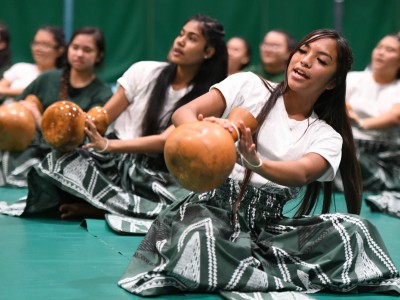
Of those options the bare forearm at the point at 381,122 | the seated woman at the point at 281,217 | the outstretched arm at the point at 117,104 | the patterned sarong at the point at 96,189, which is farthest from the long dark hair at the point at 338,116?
the bare forearm at the point at 381,122

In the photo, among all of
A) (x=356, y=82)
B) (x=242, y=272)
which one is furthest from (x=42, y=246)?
(x=356, y=82)

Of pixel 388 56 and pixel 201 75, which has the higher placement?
pixel 201 75

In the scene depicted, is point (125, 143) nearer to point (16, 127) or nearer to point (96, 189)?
point (96, 189)

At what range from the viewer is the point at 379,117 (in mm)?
5723

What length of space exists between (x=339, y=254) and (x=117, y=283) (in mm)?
758

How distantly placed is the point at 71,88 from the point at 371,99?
2296 millimetres

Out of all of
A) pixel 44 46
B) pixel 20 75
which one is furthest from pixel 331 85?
pixel 20 75

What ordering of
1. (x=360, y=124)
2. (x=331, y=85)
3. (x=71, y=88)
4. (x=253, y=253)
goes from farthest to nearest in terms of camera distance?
(x=360, y=124) → (x=71, y=88) → (x=331, y=85) → (x=253, y=253)

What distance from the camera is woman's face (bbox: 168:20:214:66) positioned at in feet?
13.4

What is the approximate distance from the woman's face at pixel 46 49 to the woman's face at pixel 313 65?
3444 millimetres

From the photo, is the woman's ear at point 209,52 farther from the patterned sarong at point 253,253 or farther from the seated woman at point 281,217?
the patterned sarong at point 253,253

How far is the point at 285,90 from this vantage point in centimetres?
294

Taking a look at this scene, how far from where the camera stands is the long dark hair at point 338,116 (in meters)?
2.88

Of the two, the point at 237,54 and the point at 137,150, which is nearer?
the point at 137,150
